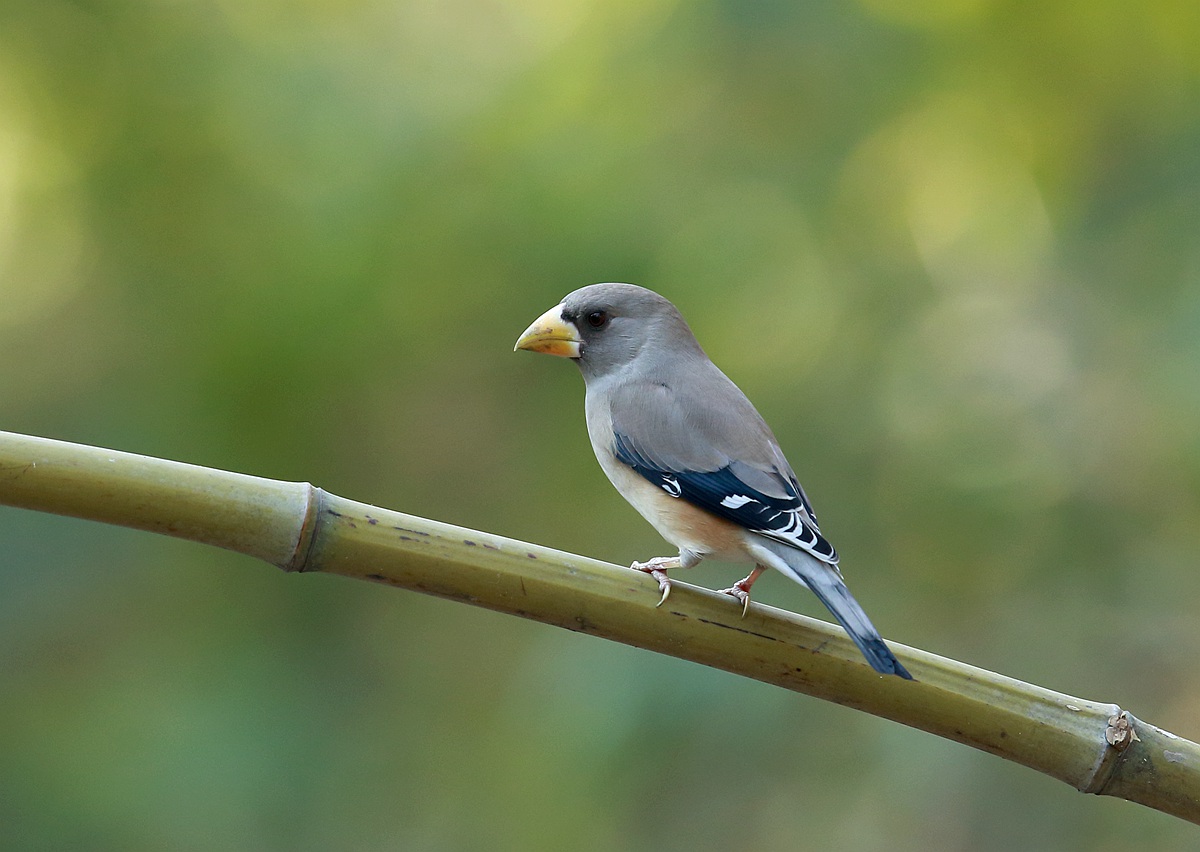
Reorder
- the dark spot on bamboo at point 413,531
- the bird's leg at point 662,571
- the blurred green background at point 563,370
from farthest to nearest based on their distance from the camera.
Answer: the blurred green background at point 563,370 < the bird's leg at point 662,571 < the dark spot on bamboo at point 413,531

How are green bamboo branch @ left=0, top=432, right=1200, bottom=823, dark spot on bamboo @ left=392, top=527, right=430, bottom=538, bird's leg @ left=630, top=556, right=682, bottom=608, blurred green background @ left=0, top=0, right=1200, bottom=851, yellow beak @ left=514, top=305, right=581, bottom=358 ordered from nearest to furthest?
1. green bamboo branch @ left=0, top=432, right=1200, bottom=823
2. dark spot on bamboo @ left=392, top=527, right=430, bottom=538
3. bird's leg @ left=630, top=556, right=682, bottom=608
4. yellow beak @ left=514, top=305, right=581, bottom=358
5. blurred green background @ left=0, top=0, right=1200, bottom=851

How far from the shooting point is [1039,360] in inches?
177

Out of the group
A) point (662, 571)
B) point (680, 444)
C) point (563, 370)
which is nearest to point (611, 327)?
point (680, 444)

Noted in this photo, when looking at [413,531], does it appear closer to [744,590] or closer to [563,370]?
[744,590]

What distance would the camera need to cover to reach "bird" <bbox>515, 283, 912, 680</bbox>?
2502mm

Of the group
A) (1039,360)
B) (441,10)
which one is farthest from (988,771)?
(441,10)

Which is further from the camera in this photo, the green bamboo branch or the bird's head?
the bird's head

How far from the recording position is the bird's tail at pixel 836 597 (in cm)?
187

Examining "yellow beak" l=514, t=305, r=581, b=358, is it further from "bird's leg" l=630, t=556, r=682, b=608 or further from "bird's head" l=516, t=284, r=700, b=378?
"bird's leg" l=630, t=556, r=682, b=608

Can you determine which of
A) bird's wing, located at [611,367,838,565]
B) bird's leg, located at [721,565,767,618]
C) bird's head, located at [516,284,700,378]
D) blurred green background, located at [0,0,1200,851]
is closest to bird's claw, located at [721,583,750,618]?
bird's leg, located at [721,565,767,618]

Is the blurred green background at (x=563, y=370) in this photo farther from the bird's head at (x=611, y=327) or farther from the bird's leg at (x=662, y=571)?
the bird's leg at (x=662, y=571)

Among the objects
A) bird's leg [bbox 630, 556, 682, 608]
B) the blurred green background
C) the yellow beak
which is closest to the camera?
bird's leg [bbox 630, 556, 682, 608]

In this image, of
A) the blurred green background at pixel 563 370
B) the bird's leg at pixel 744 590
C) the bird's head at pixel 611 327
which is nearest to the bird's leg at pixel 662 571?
the bird's leg at pixel 744 590

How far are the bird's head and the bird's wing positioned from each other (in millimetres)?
112
